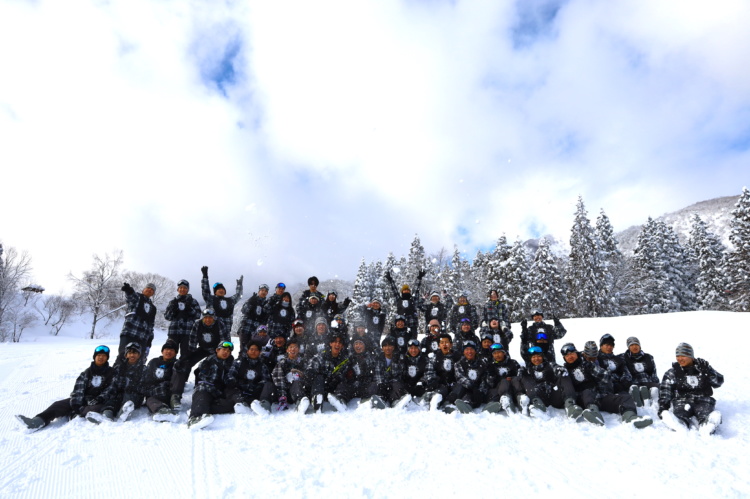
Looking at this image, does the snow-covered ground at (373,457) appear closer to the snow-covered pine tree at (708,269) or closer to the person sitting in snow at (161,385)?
the person sitting in snow at (161,385)

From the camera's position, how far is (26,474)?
12.6 ft

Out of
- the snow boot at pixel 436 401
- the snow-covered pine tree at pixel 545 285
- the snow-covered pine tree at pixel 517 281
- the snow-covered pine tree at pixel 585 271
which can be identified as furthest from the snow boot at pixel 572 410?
the snow-covered pine tree at pixel 585 271

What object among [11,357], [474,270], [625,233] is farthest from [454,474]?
[625,233]

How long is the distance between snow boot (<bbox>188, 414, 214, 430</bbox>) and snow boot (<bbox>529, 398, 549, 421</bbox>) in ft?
16.3

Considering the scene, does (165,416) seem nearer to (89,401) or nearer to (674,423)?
(89,401)

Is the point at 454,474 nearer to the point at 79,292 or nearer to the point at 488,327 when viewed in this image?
the point at 488,327

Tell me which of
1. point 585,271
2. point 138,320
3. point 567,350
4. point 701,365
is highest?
point 585,271

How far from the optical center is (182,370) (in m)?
6.81

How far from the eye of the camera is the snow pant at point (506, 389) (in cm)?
633

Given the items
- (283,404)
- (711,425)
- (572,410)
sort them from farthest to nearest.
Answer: (283,404), (572,410), (711,425)

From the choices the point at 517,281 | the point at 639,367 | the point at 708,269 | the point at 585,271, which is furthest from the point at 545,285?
the point at 639,367

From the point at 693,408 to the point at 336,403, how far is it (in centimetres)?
539

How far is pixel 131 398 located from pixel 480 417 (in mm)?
5720

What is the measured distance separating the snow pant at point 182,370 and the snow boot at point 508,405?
562 centimetres
